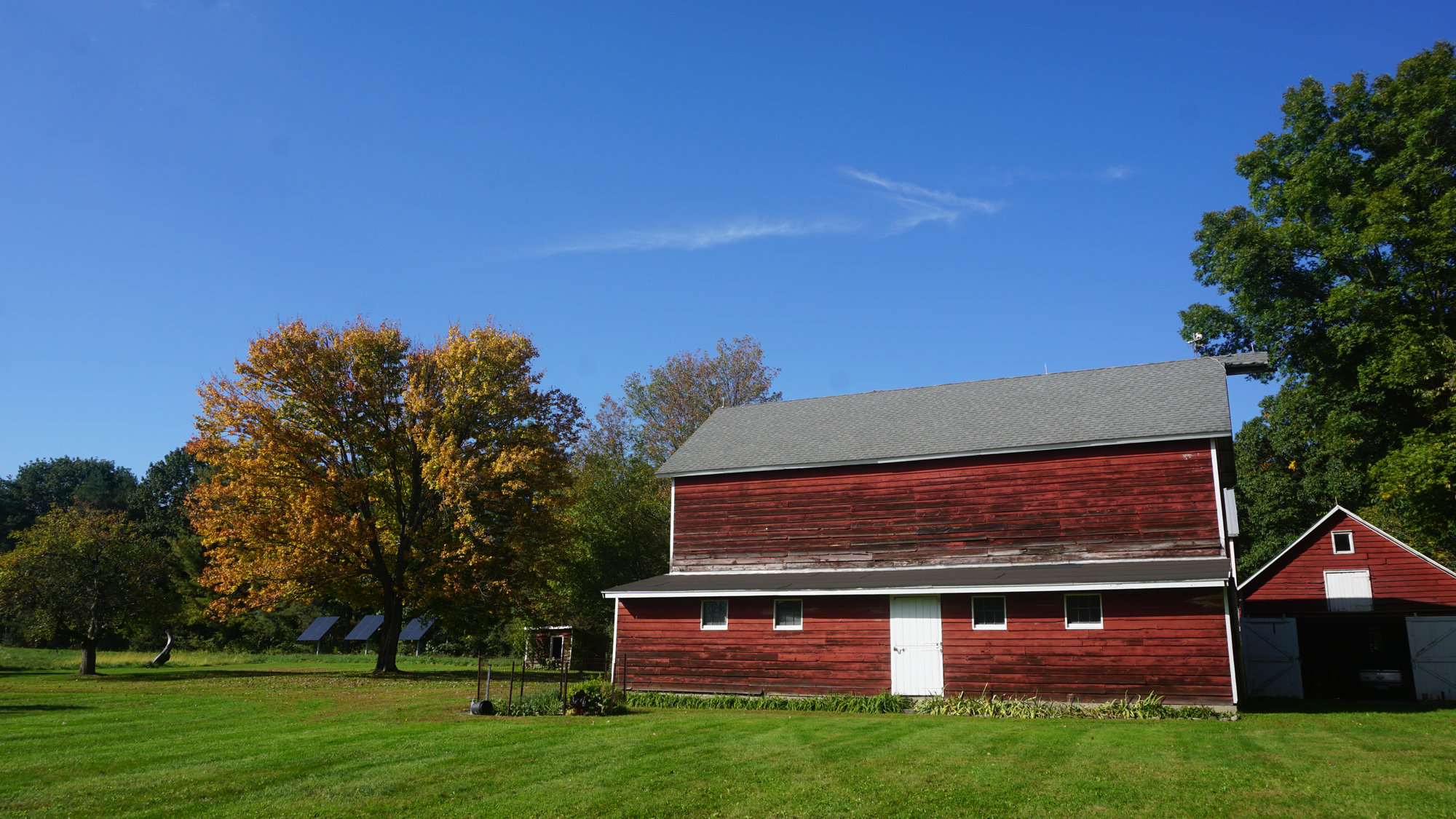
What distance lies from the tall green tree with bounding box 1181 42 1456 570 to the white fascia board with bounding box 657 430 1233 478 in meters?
8.54

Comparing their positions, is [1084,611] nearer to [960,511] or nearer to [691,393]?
[960,511]

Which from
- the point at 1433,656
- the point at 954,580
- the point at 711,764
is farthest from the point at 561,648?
the point at 1433,656

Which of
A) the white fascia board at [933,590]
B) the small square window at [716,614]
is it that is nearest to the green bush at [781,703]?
the small square window at [716,614]

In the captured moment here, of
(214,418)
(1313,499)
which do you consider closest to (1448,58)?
(1313,499)

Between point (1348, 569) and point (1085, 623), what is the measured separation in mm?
13038

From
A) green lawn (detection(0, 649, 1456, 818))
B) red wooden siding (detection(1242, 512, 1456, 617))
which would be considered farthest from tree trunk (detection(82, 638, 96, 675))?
red wooden siding (detection(1242, 512, 1456, 617))

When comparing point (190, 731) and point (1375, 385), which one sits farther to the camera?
point (1375, 385)

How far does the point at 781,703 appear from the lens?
74.7 ft

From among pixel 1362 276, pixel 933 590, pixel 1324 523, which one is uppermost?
pixel 1362 276

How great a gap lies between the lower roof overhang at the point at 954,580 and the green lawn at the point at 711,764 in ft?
9.66

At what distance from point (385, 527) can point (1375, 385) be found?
114 ft

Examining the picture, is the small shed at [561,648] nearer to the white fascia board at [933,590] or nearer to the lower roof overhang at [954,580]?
the lower roof overhang at [954,580]

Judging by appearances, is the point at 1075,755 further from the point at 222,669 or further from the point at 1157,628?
the point at 222,669

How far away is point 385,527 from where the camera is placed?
114 feet
